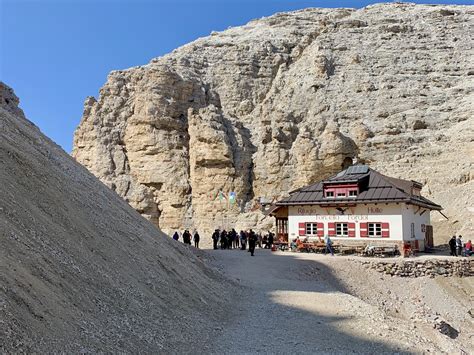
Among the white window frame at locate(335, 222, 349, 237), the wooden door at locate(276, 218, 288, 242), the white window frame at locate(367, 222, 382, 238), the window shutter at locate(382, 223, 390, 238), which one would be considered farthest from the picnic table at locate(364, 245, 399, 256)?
the wooden door at locate(276, 218, 288, 242)

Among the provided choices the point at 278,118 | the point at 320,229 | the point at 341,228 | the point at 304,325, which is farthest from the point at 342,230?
the point at 278,118

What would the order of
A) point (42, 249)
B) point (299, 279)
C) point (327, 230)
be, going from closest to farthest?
point (42, 249) < point (299, 279) < point (327, 230)

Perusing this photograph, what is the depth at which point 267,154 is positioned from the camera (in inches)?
2162

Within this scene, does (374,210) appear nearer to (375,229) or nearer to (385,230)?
(375,229)

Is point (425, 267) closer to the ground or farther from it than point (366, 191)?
closer to the ground

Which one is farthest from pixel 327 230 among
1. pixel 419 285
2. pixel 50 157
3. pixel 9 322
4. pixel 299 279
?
pixel 9 322

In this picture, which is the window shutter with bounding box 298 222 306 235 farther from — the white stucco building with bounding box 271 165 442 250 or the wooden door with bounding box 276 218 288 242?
the wooden door with bounding box 276 218 288 242

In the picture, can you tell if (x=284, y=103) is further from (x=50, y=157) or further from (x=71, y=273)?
(x=71, y=273)

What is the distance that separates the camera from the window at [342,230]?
30744 mm

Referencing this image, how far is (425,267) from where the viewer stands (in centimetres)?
2619

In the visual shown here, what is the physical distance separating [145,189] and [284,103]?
22.4 meters

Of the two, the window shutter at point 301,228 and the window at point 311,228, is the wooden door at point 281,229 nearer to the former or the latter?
the window shutter at point 301,228

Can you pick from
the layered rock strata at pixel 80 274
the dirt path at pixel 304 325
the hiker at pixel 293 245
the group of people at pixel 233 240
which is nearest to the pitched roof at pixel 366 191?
the hiker at pixel 293 245

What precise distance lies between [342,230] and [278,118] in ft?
94.5
